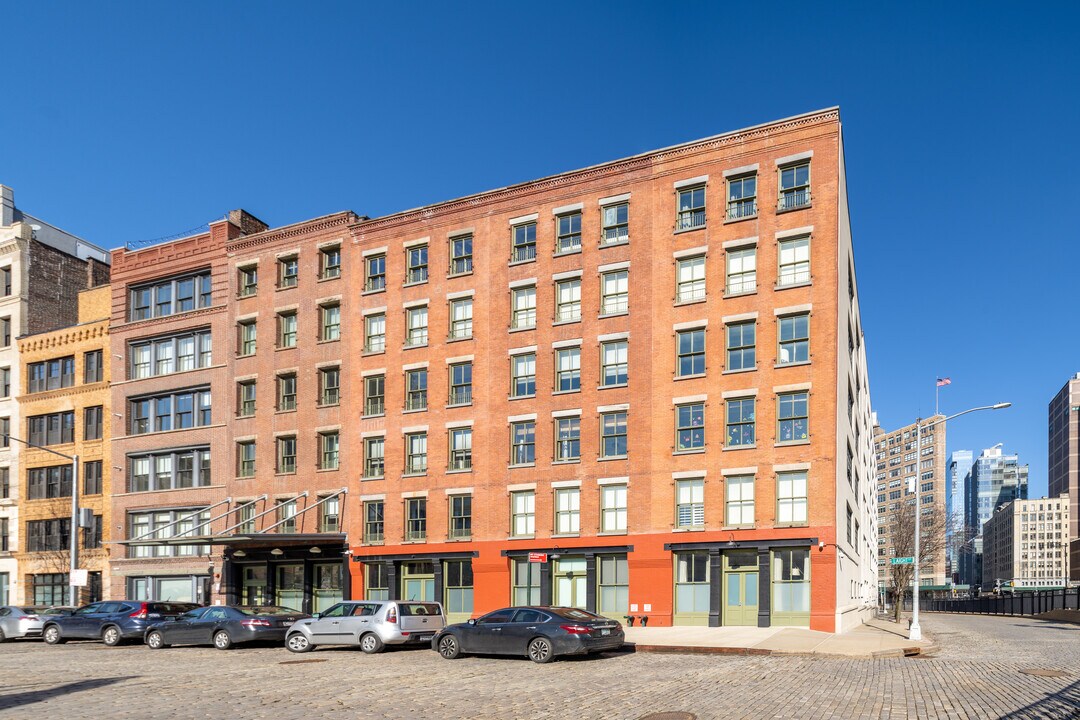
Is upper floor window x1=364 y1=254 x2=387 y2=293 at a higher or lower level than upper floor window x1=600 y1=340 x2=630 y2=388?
higher

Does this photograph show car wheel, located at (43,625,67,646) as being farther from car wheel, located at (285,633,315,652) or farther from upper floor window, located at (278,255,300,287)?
upper floor window, located at (278,255,300,287)

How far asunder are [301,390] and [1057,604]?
169 ft

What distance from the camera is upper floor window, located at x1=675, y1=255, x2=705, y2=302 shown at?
39812mm

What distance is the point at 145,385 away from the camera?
51.8 m

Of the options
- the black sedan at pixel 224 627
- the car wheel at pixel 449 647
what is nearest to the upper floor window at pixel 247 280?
the black sedan at pixel 224 627

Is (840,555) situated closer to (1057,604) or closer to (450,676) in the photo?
(450,676)

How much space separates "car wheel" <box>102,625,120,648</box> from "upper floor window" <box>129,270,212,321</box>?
20.8 metres

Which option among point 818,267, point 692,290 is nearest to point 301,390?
point 692,290

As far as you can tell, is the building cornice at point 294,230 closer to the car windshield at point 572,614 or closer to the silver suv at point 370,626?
the silver suv at point 370,626

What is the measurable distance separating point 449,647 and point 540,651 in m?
3.17

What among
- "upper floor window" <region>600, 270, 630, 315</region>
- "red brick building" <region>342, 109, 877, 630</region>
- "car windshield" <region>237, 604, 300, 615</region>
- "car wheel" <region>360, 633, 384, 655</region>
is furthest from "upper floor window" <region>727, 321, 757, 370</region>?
"car windshield" <region>237, 604, 300, 615</region>

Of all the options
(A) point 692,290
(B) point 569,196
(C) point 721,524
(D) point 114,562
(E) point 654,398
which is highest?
(B) point 569,196

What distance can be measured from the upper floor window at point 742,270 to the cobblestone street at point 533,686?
51.9ft

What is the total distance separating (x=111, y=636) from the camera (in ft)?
113
